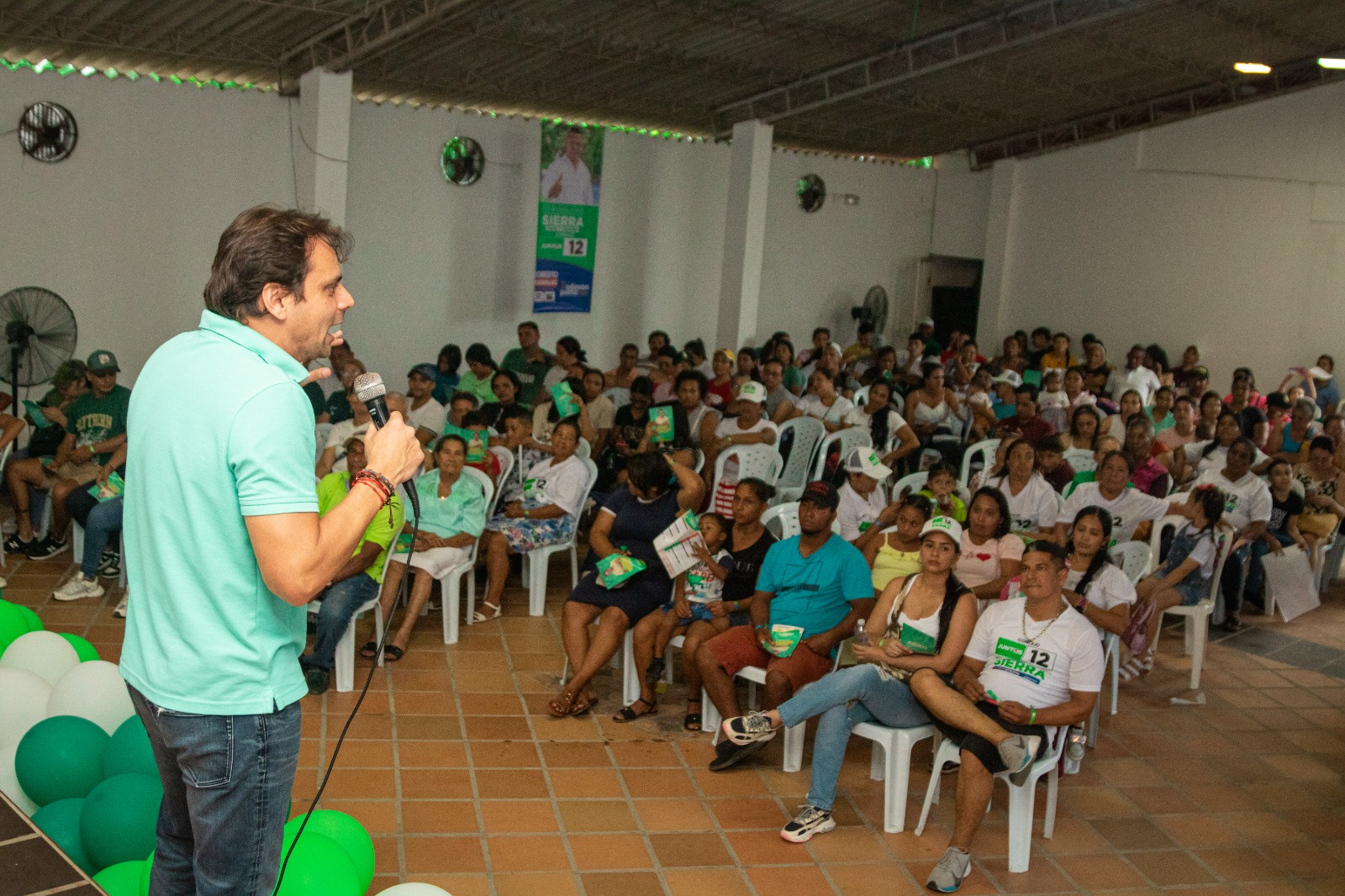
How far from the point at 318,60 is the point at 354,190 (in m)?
1.46

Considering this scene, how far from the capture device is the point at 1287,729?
4926mm

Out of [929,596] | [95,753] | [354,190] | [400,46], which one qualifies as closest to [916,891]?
[929,596]

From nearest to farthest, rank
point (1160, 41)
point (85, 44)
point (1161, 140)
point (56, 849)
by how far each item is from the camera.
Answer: point (56, 849), point (85, 44), point (1160, 41), point (1161, 140)

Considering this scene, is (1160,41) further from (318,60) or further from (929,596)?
(929,596)

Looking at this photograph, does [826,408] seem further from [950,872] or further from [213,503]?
[213,503]

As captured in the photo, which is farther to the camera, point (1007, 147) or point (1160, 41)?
point (1007, 147)

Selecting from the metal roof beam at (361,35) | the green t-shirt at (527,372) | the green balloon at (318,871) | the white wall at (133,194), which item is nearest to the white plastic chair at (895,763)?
the green balloon at (318,871)

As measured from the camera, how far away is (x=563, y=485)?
588cm

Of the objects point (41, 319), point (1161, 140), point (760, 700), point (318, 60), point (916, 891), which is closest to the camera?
point (916, 891)

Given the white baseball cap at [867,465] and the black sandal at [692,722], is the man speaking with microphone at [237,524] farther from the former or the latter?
the white baseball cap at [867,465]

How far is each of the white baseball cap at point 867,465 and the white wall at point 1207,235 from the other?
318 inches

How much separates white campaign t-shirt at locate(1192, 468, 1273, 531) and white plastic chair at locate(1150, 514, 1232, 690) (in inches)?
9.9

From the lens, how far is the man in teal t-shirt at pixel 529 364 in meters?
8.77

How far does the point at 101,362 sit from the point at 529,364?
3.26 metres
